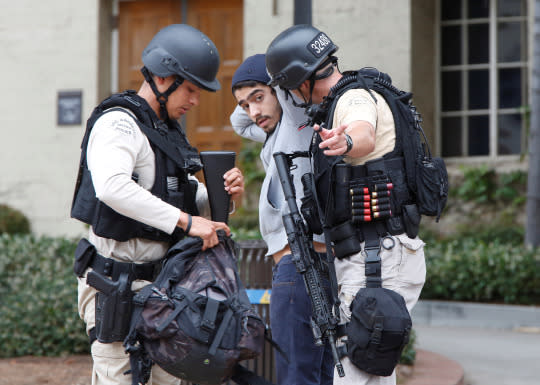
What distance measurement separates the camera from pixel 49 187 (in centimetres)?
1137

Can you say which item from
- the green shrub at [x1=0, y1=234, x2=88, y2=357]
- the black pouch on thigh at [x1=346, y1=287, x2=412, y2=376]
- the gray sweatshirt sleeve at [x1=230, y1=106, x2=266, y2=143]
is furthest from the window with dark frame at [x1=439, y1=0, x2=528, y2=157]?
the black pouch on thigh at [x1=346, y1=287, x2=412, y2=376]

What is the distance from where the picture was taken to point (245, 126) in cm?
411

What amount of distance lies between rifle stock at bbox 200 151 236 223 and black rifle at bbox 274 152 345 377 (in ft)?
0.75

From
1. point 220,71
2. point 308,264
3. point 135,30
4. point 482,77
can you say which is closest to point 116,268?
point 308,264

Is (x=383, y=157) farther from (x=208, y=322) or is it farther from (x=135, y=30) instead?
(x=135, y=30)

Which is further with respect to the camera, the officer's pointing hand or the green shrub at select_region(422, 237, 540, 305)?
the green shrub at select_region(422, 237, 540, 305)

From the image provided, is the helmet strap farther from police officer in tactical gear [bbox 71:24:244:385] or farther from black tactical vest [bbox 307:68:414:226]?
black tactical vest [bbox 307:68:414:226]

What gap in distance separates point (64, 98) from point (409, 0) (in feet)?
17.6

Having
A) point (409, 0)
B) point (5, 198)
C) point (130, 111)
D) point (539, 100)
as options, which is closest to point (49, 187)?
point (5, 198)

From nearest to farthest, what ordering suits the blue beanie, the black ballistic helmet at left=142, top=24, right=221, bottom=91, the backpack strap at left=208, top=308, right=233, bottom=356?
1. the backpack strap at left=208, top=308, right=233, bottom=356
2. the black ballistic helmet at left=142, top=24, right=221, bottom=91
3. the blue beanie

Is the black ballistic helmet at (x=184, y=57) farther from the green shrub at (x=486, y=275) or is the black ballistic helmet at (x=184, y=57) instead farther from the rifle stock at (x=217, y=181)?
the green shrub at (x=486, y=275)

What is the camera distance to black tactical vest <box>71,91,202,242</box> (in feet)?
9.82

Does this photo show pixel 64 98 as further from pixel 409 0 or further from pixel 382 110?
pixel 382 110

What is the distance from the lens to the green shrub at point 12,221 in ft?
35.3
